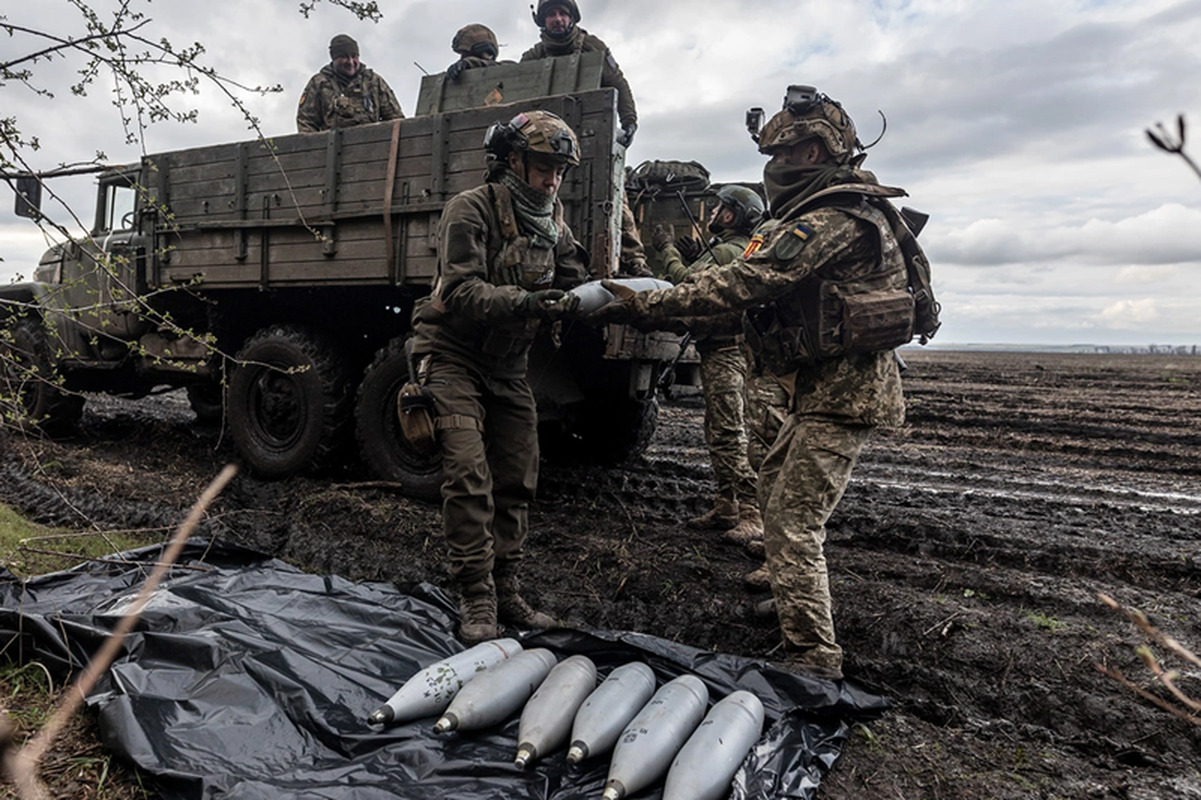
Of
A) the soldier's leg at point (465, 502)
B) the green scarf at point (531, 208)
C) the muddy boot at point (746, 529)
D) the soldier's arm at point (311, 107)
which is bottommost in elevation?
the muddy boot at point (746, 529)

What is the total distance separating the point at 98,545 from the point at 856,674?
13.4 ft

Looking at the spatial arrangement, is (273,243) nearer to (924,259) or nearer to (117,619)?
(117,619)

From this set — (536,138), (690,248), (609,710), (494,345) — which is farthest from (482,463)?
(690,248)

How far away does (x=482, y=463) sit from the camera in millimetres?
3584

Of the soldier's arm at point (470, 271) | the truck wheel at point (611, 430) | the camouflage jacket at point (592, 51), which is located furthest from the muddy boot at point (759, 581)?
the camouflage jacket at point (592, 51)

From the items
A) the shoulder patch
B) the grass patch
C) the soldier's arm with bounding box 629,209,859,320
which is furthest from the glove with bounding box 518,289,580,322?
the grass patch

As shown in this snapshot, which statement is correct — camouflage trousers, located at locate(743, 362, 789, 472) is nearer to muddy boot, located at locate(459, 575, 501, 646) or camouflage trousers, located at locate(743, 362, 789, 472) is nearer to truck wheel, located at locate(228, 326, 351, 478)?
muddy boot, located at locate(459, 575, 501, 646)

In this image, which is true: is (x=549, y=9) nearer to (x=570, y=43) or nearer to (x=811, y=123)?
(x=570, y=43)

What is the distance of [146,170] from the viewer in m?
6.83

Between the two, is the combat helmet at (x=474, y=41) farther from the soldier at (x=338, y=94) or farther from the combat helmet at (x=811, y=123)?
the combat helmet at (x=811, y=123)

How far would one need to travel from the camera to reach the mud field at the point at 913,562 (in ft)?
9.06

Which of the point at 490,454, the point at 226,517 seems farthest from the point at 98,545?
the point at 490,454

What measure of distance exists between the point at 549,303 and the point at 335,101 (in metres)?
4.91

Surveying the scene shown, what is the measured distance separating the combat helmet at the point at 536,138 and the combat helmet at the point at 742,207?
2052 mm
